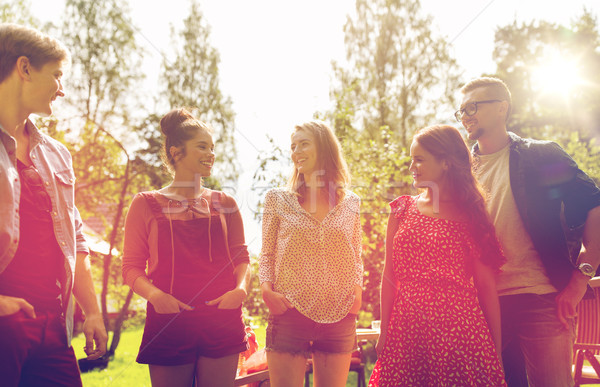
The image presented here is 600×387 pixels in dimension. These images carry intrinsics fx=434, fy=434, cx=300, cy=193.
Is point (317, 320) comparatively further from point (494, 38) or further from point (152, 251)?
point (494, 38)

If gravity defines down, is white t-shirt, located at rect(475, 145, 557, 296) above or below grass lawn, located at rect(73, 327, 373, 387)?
above

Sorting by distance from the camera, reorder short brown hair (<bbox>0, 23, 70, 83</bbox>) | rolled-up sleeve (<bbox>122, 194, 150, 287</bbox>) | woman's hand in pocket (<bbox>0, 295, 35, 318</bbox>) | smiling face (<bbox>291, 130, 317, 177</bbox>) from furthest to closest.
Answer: smiling face (<bbox>291, 130, 317, 177</bbox>) → rolled-up sleeve (<bbox>122, 194, 150, 287</bbox>) → short brown hair (<bbox>0, 23, 70, 83</bbox>) → woman's hand in pocket (<bbox>0, 295, 35, 318</bbox>)

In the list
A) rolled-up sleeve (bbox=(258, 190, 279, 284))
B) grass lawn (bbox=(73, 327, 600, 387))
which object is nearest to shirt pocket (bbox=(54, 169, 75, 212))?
rolled-up sleeve (bbox=(258, 190, 279, 284))

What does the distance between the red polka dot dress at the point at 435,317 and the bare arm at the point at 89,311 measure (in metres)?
1.30

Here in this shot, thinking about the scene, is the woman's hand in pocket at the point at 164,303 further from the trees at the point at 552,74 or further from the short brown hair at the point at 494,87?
the trees at the point at 552,74

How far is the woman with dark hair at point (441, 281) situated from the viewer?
209cm

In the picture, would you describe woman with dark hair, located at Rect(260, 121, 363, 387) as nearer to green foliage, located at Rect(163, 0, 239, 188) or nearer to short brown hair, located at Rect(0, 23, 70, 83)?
short brown hair, located at Rect(0, 23, 70, 83)

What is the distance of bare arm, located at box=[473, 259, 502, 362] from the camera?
7.23 feet

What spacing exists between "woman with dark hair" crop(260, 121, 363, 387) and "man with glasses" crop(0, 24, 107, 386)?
0.92m

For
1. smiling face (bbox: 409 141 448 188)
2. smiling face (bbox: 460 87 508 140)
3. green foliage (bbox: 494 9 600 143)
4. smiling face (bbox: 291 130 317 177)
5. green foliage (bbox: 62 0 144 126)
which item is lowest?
smiling face (bbox: 409 141 448 188)

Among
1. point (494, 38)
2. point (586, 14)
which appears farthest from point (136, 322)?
point (586, 14)

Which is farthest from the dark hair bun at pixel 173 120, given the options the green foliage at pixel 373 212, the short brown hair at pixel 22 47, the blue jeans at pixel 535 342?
the green foliage at pixel 373 212

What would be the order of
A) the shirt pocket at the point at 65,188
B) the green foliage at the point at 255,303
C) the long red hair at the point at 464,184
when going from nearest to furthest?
the shirt pocket at the point at 65,188
the long red hair at the point at 464,184
the green foliage at the point at 255,303

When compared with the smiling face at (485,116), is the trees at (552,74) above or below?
above
